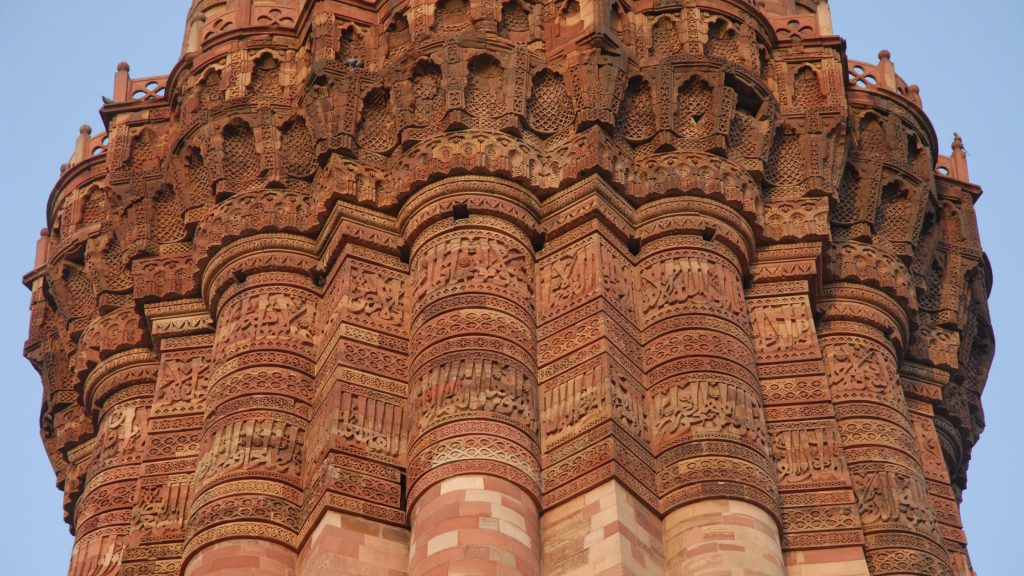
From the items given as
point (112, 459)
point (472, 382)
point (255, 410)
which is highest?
point (112, 459)

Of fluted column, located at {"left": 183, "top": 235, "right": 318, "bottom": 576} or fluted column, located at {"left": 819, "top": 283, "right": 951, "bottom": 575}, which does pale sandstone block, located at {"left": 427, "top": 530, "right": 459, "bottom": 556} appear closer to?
fluted column, located at {"left": 183, "top": 235, "right": 318, "bottom": 576}

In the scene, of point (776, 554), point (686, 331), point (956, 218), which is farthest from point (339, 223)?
point (956, 218)

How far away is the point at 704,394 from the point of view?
1509 centimetres

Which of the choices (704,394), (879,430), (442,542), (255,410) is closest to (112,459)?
(255,410)

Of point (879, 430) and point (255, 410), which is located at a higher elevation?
point (879, 430)

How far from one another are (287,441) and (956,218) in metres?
6.36

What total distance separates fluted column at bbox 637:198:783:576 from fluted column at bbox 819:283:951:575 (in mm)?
943

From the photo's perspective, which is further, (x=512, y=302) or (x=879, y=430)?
(x=879, y=430)

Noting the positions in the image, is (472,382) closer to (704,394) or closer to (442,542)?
(442,542)

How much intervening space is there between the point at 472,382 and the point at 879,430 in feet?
10.2

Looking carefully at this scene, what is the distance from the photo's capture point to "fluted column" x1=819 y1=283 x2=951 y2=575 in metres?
15.3

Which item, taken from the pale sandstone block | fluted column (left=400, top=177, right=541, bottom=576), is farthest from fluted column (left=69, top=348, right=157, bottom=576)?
the pale sandstone block

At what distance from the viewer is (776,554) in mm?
14266

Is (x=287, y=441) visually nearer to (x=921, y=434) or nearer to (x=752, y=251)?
(x=752, y=251)
